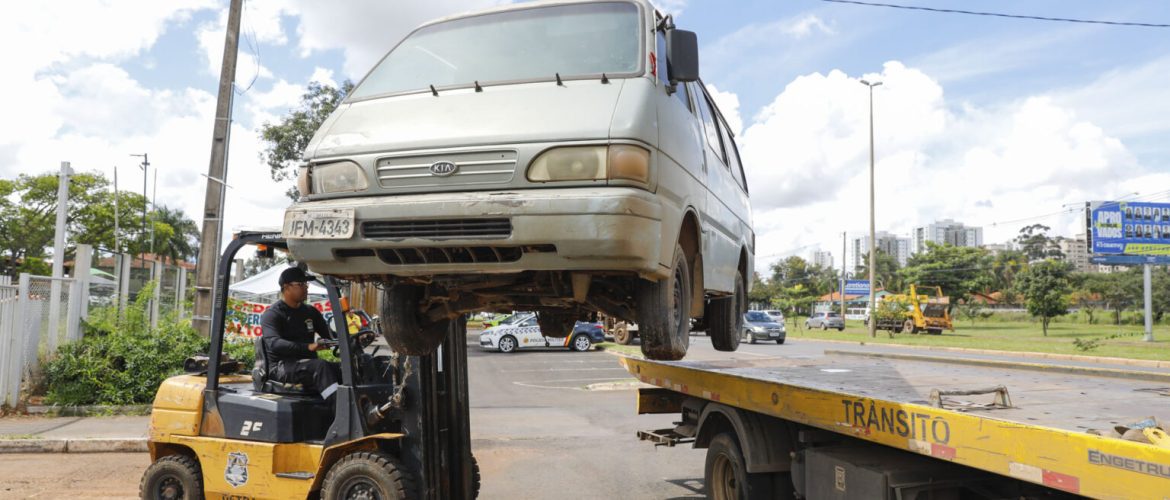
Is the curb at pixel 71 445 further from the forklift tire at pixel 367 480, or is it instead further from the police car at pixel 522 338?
the police car at pixel 522 338

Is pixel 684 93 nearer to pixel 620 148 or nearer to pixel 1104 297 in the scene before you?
pixel 620 148

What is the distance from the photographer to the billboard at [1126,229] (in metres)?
29.9

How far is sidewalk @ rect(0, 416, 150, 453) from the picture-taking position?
8.96m

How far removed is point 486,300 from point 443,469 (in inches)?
63.0

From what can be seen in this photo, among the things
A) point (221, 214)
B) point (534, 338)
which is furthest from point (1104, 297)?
point (221, 214)

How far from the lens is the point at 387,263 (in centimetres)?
376

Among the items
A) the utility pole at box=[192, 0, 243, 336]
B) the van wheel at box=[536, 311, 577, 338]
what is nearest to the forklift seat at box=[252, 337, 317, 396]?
the van wheel at box=[536, 311, 577, 338]

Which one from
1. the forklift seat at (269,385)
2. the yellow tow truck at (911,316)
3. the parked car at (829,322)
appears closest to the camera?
the forklift seat at (269,385)

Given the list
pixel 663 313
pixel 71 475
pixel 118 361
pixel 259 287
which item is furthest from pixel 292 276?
pixel 259 287

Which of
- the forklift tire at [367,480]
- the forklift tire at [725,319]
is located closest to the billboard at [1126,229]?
the forklift tire at [725,319]

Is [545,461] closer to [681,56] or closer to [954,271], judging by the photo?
[681,56]

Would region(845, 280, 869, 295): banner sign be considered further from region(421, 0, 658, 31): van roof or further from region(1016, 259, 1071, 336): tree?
region(421, 0, 658, 31): van roof

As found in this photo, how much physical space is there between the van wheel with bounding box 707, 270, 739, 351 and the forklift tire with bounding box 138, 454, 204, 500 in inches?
152

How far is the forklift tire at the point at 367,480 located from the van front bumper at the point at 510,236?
1843 mm
